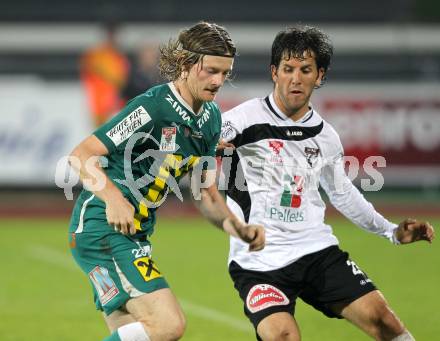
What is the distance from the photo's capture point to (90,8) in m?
19.9

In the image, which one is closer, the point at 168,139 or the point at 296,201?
the point at 168,139

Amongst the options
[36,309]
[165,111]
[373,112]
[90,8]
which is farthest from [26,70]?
[165,111]

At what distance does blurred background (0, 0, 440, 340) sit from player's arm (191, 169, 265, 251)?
159 inches

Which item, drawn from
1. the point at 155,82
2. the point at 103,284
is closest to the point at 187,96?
the point at 103,284

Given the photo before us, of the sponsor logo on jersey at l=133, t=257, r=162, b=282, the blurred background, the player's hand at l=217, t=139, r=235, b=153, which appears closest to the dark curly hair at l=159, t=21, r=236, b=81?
the player's hand at l=217, t=139, r=235, b=153

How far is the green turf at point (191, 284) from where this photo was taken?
7.32 m

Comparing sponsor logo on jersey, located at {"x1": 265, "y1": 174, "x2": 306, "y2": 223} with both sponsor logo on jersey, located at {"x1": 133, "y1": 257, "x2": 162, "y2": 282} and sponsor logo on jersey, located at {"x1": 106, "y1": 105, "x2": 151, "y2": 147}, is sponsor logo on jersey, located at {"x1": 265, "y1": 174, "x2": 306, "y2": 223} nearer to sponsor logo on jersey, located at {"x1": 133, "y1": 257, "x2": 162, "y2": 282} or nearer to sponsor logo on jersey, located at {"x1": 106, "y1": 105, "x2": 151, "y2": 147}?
sponsor logo on jersey, located at {"x1": 133, "y1": 257, "x2": 162, "y2": 282}

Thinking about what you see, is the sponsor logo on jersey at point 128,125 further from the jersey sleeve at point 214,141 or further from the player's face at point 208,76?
the jersey sleeve at point 214,141

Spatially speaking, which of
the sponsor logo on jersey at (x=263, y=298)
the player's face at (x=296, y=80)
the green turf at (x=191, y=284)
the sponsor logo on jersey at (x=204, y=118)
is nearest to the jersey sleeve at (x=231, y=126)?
the player's face at (x=296, y=80)

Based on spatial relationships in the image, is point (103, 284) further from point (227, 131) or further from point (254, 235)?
point (227, 131)

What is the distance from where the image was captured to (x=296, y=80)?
18.1 ft

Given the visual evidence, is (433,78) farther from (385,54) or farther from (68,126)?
(68,126)

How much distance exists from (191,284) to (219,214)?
4.36 metres

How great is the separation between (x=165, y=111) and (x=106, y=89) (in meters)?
10.2
